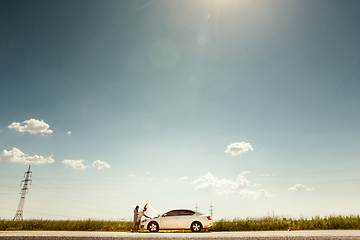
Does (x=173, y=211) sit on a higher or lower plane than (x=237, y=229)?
higher

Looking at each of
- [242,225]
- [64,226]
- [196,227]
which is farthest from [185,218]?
[64,226]

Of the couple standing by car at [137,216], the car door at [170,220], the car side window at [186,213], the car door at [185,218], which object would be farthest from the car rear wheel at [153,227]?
the car side window at [186,213]

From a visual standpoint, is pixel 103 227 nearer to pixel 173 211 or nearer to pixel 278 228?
pixel 173 211

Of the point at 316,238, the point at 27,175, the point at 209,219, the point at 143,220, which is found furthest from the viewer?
the point at 27,175

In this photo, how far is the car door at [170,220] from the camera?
666 inches

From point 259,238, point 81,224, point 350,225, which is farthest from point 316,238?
point 81,224

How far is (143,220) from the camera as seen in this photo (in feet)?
57.9

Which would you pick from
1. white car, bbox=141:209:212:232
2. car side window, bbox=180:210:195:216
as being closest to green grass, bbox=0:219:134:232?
white car, bbox=141:209:212:232

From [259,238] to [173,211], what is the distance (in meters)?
8.87

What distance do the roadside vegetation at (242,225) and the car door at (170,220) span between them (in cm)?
390

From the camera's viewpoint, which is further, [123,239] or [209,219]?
[209,219]

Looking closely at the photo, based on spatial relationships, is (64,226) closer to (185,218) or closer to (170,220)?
(170,220)

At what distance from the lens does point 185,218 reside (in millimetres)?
16797

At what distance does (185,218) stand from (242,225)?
5.92 meters
